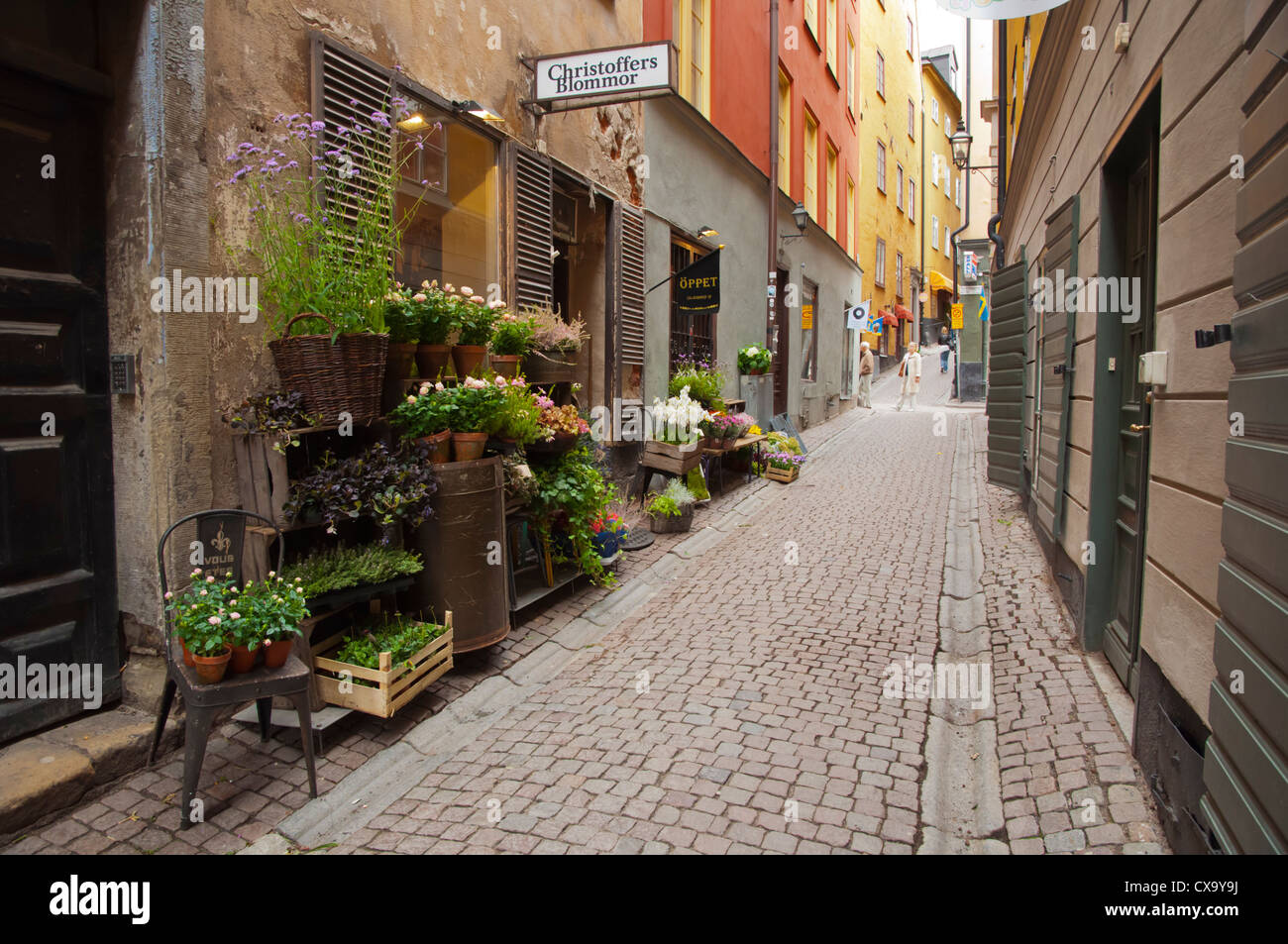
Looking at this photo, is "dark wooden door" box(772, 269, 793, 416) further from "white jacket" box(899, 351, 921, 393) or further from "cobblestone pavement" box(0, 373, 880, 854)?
"cobblestone pavement" box(0, 373, 880, 854)

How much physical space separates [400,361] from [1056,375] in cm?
486

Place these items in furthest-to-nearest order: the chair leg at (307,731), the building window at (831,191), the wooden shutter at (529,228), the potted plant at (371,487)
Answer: the building window at (831,191), the wooden shutter at (529,228), the potted plant at (371,487), the chair leg at (307,731)

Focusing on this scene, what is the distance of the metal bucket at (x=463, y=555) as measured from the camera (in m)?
4.54

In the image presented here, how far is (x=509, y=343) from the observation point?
233 inches

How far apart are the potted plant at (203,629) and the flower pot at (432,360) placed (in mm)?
1909

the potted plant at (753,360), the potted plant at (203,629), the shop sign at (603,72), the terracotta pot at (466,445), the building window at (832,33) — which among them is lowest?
the potted plant at (203,629)

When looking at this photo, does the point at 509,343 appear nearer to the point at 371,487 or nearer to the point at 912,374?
the point at 371,487

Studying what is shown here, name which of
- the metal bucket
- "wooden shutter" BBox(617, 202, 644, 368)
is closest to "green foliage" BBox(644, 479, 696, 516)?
"wooden shutter" BBox(617, 202, 644, 368)

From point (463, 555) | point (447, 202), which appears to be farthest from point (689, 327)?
point (463, 555)

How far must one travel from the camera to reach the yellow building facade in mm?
24391

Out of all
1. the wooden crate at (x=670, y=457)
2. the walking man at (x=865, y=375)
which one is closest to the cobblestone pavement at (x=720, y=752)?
the wooden crate at (x=670, y=457)

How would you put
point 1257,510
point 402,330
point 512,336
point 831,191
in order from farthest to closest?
point 831,191 → point 512,336 → point 402,330 → point 1257,510

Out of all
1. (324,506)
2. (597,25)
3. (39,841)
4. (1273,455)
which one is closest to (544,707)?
(324,506)

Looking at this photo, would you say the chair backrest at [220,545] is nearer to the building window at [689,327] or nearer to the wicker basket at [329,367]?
the wicker basket at [329,367]
